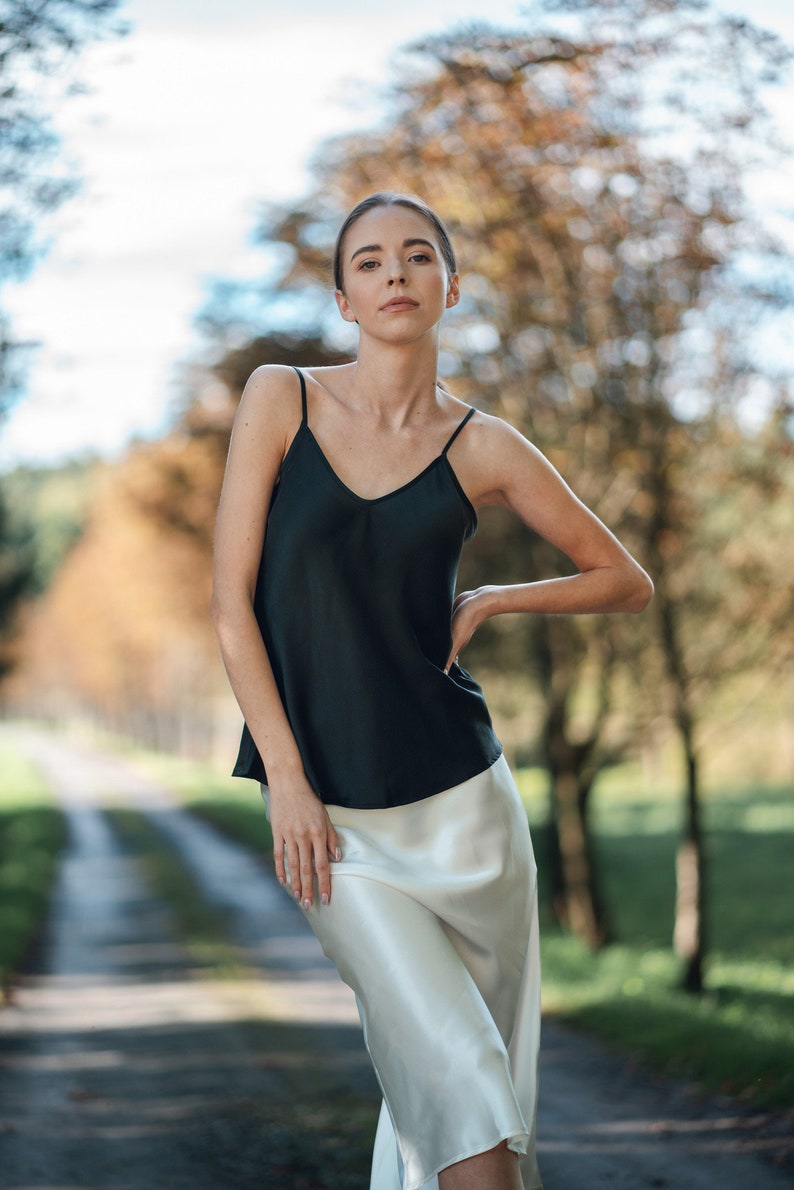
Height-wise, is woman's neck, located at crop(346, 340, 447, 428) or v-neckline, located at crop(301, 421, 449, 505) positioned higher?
woman's neck, located at crop(346, 340, 447, 428)

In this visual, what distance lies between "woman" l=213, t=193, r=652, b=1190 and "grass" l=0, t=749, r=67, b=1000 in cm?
680

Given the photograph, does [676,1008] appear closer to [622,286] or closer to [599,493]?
[599,493]

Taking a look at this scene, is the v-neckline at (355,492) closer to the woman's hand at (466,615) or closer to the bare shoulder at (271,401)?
the bare shoulder at (271,401)

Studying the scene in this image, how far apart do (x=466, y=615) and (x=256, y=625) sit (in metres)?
0.48

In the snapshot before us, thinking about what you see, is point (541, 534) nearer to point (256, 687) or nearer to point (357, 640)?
point (357, 640)

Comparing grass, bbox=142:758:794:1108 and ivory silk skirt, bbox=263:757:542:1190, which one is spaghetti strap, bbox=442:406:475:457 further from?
grass, bbox=142:758:794:1108

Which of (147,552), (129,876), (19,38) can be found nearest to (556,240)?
(19,38)

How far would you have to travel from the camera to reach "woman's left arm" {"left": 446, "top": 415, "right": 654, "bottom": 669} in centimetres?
283

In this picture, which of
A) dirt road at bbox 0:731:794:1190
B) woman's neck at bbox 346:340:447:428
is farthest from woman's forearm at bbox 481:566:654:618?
dirt road at bbox 0:731:794:1190

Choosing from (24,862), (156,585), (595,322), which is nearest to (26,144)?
(595,322)

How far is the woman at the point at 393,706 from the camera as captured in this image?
2.44 m

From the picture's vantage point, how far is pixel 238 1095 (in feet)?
20.1

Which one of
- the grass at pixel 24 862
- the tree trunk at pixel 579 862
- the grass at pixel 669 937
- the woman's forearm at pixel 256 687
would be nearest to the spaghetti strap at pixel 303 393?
the woman's forearm at pixel 256 687

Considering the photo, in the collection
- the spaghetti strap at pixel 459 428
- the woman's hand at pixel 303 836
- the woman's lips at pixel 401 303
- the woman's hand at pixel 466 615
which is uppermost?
the woman's lips at pixel 401 303
